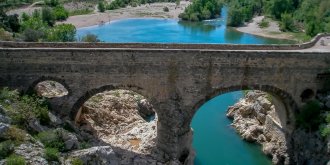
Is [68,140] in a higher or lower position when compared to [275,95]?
lower

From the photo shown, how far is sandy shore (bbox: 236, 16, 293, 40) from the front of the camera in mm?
55219

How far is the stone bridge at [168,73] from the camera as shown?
18234mm

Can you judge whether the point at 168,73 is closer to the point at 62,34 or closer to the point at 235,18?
the point at 62,34

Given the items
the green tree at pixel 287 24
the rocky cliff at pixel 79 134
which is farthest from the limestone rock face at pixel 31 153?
the green tree at pixel 287 24

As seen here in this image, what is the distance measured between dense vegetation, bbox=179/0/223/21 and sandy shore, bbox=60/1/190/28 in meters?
3.74

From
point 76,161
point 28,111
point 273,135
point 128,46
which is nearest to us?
point 76,161

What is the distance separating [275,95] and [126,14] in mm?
55438

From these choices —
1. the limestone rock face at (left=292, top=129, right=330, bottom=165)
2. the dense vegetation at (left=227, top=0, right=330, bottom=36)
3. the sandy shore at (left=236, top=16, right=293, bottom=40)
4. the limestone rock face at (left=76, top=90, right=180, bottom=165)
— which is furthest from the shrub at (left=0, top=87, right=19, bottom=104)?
the sandy shore at (left=236, top=16, right=293, bottom=40)

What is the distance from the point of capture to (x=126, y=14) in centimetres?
7256

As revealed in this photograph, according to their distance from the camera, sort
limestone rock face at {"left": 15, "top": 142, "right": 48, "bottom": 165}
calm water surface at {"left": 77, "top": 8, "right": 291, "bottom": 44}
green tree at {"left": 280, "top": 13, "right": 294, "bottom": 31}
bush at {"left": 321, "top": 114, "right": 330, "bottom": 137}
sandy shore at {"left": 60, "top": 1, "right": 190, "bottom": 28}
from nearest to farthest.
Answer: limestone rock face at {"left": 15, "top": 142, "right": 48, "bottom": 165} < bush at {"left": 321, "top": 114, "right": 330, "bottom": 137} < calm water surface at {"left": 77, "top": 8, "right": 291, "bottom": 44} < green tree at {"left": 280, "top": 13, "right": 294, "bottom": 31} < sandy shore at {"left": 60, "top": 1, "right": 190, "bottom": 28}

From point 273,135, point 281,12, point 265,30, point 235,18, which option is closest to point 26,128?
point 273,135

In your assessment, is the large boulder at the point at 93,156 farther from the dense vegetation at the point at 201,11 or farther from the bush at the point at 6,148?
the dense vegetation at the point at 201,11

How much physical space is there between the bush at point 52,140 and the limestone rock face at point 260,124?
1087 centimetres

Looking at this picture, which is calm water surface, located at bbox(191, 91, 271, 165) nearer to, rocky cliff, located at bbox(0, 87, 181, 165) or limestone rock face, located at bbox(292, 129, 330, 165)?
limestone rock face, located at bbox(292, 129, 330, 165)
